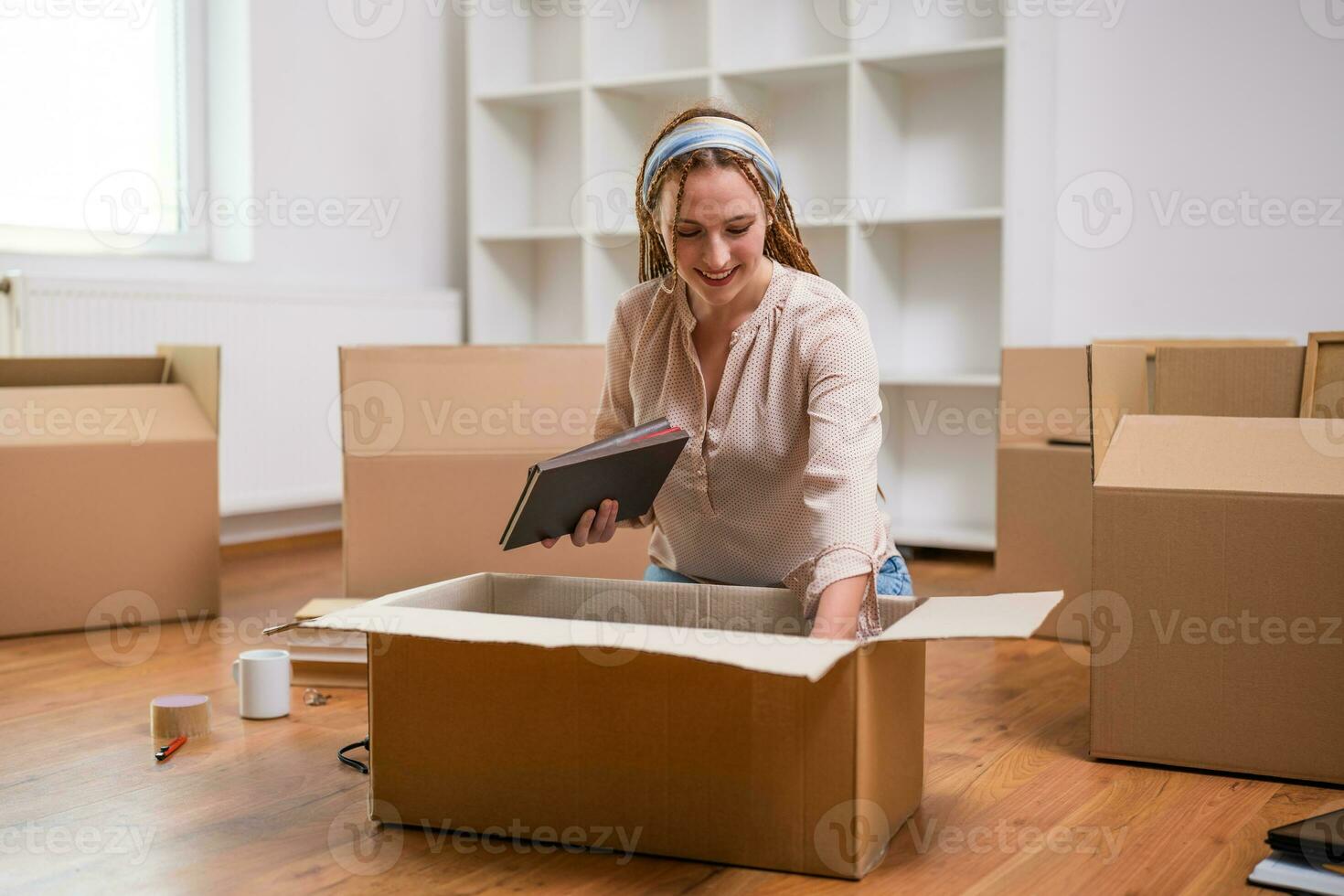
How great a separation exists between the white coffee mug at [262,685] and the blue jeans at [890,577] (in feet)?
1.89

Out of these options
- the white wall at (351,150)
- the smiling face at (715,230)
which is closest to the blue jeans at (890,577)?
the smiling face at (715,230)

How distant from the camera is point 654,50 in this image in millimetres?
3895

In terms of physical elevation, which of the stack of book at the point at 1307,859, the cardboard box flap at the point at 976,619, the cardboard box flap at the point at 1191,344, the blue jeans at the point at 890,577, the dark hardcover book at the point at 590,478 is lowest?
the stack of book at the point at 1307,859

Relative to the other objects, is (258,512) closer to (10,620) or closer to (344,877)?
(10,620)

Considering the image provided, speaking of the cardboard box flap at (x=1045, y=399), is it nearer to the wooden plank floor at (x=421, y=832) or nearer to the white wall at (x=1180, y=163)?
the wooden plank floor at (x=421, y=832)

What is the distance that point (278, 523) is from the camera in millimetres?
3627

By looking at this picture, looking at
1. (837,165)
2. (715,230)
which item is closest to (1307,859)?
(715,230)

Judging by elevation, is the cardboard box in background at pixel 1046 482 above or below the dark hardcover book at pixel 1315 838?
above

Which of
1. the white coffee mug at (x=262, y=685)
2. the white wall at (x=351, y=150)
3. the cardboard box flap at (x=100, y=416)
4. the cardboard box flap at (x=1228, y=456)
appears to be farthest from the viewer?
the white wall at (x=351, y=150)

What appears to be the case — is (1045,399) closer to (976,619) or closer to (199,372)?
(976,619)

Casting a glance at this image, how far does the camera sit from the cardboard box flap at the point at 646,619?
3.61ft

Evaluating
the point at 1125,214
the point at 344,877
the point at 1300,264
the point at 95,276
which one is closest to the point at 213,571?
the point at 95,276

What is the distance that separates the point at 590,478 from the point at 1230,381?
94 centimetres

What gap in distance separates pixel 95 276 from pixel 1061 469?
88.1 inches
